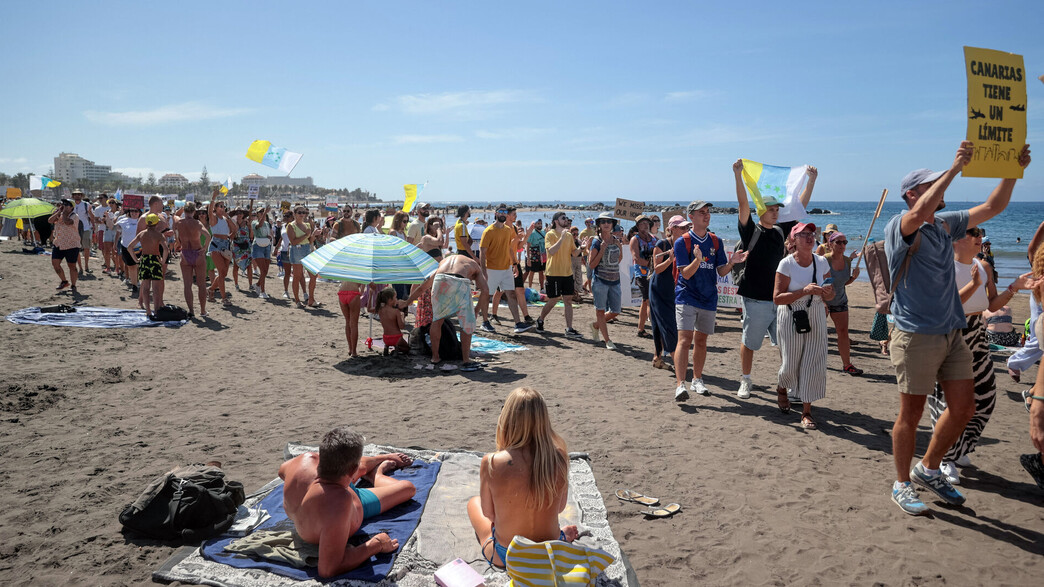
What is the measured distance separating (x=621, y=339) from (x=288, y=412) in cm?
539

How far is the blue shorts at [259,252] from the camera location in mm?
12641

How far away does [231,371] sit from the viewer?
7152 mm

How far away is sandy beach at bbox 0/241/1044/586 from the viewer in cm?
332

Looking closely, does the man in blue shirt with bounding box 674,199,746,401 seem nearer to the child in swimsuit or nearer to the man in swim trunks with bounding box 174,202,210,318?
the child in swimsuit

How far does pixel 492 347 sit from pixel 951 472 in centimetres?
571

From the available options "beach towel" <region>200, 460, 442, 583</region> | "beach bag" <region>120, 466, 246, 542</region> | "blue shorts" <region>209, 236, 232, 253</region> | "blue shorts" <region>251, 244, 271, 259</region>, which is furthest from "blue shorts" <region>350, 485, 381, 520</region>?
"blue shorts" <region>251, 244, 271, 259</region>

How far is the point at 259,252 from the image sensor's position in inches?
499

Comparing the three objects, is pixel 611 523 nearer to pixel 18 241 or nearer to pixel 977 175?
pixel 977 175

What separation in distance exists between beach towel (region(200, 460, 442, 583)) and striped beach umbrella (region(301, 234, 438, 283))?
3.11m

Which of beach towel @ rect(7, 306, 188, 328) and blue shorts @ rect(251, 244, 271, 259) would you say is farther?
blue shorts @ rect(251, 244, 271, 259)

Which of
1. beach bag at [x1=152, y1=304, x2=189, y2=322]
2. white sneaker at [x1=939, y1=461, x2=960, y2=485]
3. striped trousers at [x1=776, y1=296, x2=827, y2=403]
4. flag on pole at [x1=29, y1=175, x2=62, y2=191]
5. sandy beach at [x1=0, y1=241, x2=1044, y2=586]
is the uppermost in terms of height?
flag on pole at [x1=29, y1=175, x2=62, y2=191]

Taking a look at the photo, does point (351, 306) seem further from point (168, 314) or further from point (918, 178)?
point (918, 178)

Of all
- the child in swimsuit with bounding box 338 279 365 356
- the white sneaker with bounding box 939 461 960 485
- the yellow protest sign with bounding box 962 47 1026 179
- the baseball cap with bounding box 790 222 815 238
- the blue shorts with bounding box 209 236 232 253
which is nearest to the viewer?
the yellow protest sign with bounding box 962 47 1026 179

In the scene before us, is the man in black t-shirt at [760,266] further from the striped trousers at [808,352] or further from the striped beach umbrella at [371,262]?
the striped beach umbrella at [371,262]
